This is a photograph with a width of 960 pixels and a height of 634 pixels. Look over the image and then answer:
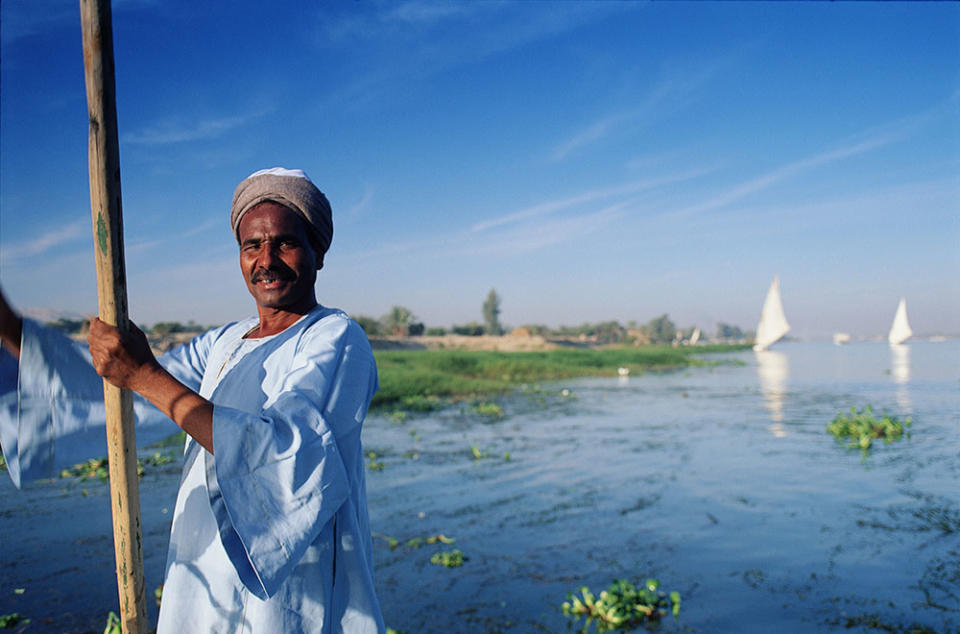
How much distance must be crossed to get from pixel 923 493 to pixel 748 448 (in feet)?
9.32

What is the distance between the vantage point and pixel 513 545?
534cm

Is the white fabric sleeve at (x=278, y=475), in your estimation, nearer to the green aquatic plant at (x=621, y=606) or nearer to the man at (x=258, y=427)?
the man at (x=258, y=427)

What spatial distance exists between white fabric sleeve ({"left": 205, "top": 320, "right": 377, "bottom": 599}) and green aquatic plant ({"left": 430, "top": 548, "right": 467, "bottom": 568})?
389cm

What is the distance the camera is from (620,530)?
572 cm

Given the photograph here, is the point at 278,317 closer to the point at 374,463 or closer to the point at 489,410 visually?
the point at 374,463

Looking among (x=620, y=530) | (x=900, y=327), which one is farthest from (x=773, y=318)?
(x=620, y=530)

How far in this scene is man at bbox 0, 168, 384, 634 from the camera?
1.21 meters

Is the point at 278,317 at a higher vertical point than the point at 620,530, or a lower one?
higher

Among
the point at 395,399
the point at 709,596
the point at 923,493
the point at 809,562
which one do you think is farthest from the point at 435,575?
the point at 395,399

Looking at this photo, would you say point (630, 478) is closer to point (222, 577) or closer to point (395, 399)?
point (222, 577)

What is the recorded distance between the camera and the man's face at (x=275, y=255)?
60.4 inches

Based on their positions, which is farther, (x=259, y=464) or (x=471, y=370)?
(x=471, y=370)

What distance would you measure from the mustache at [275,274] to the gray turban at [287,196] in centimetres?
13

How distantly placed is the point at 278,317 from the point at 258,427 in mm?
515
